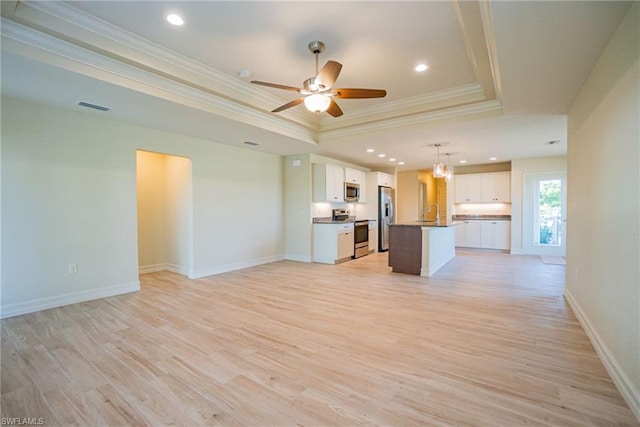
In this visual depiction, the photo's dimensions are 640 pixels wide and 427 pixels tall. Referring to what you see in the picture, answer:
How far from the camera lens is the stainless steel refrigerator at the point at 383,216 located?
8.23 m

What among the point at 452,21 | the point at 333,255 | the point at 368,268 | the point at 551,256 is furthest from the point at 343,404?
the point at 551,256

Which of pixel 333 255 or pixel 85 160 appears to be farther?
pixel 333 255

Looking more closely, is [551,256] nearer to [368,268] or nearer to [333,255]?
[368,268]

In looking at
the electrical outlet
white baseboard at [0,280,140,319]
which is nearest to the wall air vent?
the electrical outlet

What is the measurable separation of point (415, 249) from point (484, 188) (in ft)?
15.1

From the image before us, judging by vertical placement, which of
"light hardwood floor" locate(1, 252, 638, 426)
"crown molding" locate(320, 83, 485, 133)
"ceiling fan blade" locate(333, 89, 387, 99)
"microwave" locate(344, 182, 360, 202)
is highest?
"crown molding" locate(320, 83, 485, 133)

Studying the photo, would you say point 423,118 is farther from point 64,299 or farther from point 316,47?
point 64,299

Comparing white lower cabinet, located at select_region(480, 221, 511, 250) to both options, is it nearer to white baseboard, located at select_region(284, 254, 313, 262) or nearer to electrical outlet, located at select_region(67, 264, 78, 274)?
white baseboard, located at select_region(284, 254, 313, 262)

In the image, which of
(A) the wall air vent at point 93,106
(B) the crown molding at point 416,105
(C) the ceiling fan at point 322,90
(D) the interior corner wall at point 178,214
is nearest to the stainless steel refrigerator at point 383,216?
(B) the crown molding at point 416,105

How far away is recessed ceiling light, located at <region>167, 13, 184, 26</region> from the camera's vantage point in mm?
2586

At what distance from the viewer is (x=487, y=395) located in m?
1.89

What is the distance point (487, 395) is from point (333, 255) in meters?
4.65

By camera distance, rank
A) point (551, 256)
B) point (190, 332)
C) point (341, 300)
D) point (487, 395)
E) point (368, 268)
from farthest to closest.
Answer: point (551, 256) < point (368, 268) < point (341, 300) < point (190, 332) < point (487, 395)

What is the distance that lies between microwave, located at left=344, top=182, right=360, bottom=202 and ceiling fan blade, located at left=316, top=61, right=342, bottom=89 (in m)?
4.67
